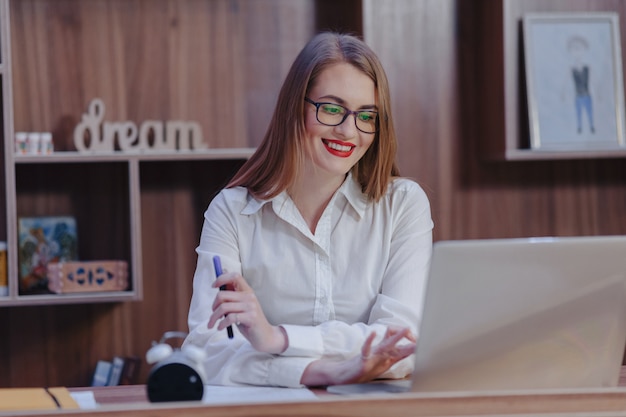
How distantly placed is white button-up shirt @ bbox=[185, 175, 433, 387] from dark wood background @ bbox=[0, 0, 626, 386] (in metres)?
1.26

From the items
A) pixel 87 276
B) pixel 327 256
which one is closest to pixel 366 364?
pixel 327 256

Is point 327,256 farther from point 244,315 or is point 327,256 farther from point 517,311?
point 517,311

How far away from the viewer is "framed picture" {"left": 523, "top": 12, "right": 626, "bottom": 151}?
3.19m

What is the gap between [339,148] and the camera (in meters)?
1.90

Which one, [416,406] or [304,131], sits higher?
[304,131]

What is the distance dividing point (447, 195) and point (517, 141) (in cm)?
31

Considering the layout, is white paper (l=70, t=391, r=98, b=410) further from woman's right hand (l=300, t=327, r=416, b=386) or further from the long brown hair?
the long brown hair

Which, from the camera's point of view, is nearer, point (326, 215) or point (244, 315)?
point (244, 315)

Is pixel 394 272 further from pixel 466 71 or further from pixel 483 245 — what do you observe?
pixel 466 71

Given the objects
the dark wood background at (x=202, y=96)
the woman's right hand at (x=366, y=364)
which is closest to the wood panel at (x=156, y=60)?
the dark wood background at (x=202, y=96)

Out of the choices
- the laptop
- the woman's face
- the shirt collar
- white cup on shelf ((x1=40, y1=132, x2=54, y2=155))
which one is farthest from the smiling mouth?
white cup on shelf ((x1=40, y1=132, x2=54, y2=155))

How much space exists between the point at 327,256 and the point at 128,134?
1.39m

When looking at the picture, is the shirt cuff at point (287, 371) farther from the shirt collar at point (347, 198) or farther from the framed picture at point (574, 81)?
the framed picture at point (574, 81)

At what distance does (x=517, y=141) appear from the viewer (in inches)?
128
